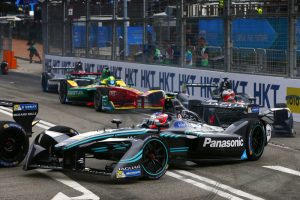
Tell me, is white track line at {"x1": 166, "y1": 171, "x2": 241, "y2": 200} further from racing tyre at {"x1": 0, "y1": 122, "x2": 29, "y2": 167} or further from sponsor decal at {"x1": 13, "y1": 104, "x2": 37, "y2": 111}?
sponsor decal at {"x1": 13, "y1": 104, "x2": 37, "y2": 111}

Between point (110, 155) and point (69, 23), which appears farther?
point (69, 23)

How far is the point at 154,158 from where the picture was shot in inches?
388

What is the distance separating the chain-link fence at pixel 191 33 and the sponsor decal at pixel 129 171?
30.1ft

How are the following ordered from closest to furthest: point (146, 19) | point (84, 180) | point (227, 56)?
point (84, 180) → point (227, 56) → point (146, 19)

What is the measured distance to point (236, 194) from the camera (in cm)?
895

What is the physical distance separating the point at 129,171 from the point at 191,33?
13.9m

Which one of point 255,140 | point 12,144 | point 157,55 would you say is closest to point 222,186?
point 255,140

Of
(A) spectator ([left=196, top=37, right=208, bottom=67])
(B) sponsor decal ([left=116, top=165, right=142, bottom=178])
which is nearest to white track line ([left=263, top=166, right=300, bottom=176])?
(B) sponsor decal ([left=116, top=165, right=142, bottom=178])

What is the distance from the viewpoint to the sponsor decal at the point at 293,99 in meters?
17.0

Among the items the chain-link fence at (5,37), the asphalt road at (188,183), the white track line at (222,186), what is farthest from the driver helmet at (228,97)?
the chain-link fence at (5,37)

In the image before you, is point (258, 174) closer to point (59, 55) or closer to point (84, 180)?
point (84, 180)

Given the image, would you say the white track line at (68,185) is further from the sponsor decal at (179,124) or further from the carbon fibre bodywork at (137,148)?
the sponsor decal at (179,124)

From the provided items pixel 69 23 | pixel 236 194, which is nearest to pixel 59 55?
pixel 69 23

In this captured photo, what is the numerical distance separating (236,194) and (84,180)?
2.14 m
